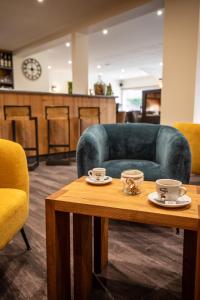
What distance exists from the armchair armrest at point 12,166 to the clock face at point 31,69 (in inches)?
275

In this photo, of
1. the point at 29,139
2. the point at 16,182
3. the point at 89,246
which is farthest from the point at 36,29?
the point at 89,246

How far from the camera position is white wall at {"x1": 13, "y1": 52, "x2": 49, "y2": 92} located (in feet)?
25.9

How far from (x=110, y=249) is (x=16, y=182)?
0.80m

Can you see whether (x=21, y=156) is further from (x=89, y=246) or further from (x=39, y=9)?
(x=39, y=9)

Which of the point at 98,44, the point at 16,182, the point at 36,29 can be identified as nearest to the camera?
the point at 16,182

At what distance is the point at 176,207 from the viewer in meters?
1.07

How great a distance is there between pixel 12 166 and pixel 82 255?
0.69 meters

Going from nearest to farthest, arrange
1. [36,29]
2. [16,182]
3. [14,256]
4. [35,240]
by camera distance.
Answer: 1. [16,182]
2. [14,256]
3. [35,240]
4. [36,29]

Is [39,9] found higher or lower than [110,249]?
higher

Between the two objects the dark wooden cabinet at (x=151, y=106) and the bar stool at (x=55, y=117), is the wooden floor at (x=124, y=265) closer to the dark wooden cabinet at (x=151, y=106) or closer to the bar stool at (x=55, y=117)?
the bar stool at (x=55, y=117)

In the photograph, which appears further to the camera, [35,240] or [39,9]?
[39,9]

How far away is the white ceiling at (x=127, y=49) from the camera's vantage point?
19.4 ft

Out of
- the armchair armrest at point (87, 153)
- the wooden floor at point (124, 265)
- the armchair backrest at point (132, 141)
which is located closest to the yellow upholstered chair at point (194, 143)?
the armchair backrest at point (132, 141)

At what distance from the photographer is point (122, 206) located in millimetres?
1099
